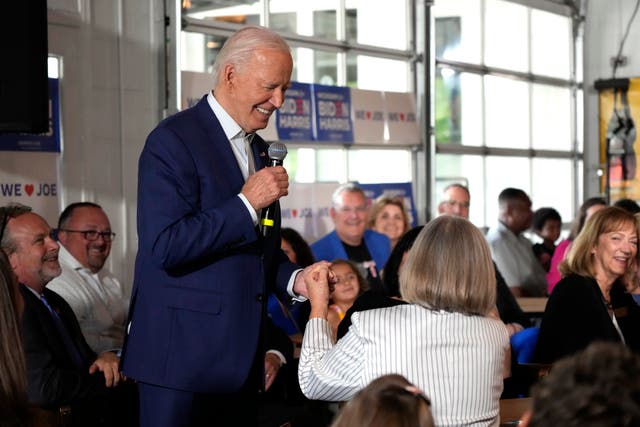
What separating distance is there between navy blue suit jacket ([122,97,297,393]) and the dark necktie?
5.48ft

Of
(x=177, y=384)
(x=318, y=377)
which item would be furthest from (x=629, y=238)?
(x=177, y=384)

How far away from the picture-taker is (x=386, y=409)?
67.2 inches

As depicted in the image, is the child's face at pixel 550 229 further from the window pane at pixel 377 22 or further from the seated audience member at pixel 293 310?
the seated audience member at pixel 293 310

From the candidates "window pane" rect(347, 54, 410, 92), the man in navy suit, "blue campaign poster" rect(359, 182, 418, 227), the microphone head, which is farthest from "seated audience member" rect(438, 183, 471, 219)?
the man in navy suit

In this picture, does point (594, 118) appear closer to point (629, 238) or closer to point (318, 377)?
point (629, 238)

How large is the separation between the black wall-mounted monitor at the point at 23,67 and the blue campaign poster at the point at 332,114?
409 cm

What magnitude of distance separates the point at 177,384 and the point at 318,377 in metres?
0.37

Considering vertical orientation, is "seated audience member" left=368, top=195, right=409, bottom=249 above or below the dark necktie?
above

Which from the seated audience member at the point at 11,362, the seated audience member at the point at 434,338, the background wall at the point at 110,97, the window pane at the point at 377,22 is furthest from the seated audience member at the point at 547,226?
the seated audience member at the point at 11,362

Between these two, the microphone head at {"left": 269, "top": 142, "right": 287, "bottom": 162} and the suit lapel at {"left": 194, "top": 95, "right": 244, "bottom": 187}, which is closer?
the suit lapel at {"left": 194, "top": 95, "right": 244, "bottom": 187}

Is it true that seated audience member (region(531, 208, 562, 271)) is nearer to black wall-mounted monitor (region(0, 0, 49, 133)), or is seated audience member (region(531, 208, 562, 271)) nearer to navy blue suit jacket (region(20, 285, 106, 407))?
black wall-mounted monitor (region(0, 0, 49, 133))

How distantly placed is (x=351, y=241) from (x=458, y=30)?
4141 mm

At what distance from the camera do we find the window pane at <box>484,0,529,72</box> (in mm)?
11633

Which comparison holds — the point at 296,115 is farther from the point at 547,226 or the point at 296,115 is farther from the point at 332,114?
the point at 547,226
